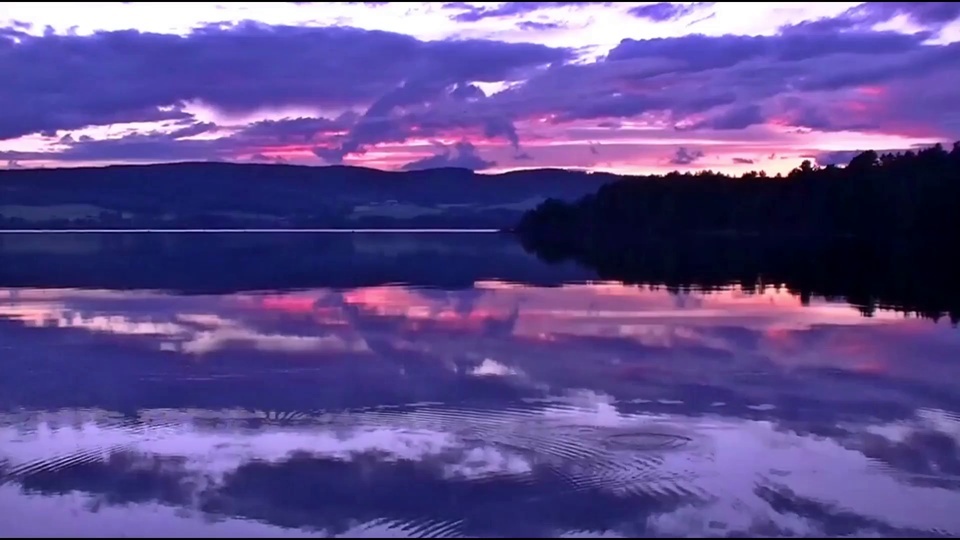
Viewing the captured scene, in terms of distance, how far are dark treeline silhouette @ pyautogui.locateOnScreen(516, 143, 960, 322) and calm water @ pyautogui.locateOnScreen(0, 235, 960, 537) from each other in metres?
7.51

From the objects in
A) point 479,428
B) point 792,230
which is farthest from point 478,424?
point 792,230

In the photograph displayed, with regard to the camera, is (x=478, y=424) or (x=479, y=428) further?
(x=478, y=424)

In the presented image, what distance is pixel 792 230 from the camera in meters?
86.3

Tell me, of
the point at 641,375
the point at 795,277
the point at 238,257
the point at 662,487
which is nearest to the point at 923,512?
the point at 662,487

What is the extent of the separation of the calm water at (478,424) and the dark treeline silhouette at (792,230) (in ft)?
24.6

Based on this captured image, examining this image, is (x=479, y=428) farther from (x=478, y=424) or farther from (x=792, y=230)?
(x=792, y=230)

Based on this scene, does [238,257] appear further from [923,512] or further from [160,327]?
[923,512]

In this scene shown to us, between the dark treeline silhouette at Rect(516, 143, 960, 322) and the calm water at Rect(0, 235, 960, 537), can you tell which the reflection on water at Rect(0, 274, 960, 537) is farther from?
the dark treeline silhouette at Rect(516, 143, 960, 322)

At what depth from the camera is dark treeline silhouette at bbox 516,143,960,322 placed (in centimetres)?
3072

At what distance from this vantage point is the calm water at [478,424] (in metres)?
8.47

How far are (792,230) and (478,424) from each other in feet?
257

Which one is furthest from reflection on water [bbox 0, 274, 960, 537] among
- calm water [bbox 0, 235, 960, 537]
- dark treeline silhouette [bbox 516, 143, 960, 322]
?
dark treeline silhouette [bbox 516, 143, 960, 322]

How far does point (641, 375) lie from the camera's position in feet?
46.8

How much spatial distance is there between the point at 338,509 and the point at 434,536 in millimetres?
916
